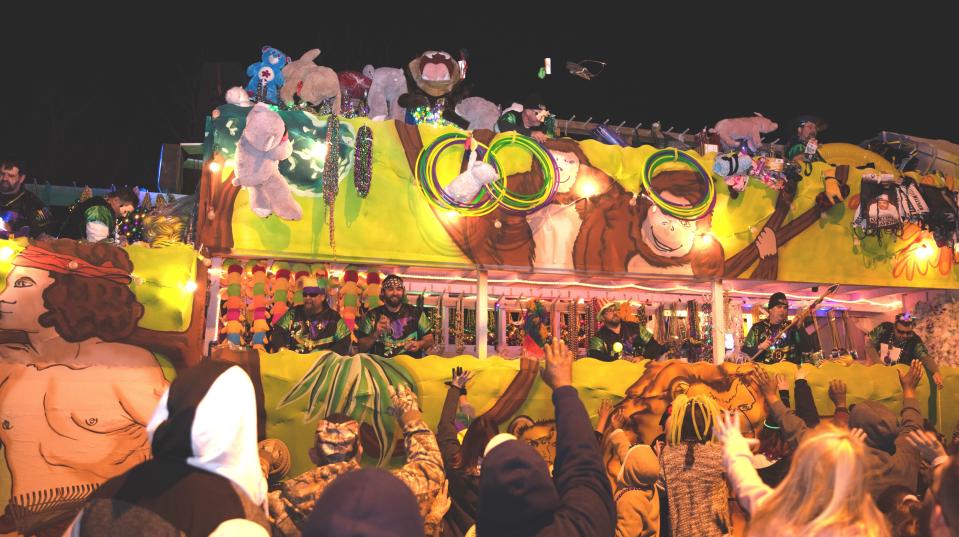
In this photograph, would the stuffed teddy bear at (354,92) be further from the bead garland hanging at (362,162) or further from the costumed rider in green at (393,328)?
the costumed rider in green at (393,328)

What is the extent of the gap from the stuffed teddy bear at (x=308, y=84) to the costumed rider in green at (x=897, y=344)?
6.72 metres

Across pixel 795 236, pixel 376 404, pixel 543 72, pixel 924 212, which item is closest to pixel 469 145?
pixel 543 72

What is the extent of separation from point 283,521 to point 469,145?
513cm

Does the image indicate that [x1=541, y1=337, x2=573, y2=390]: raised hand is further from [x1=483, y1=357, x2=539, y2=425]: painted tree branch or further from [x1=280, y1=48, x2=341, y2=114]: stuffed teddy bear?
[x1=280, y1=48, x2=341, y2=114]: stuffed teddy bear

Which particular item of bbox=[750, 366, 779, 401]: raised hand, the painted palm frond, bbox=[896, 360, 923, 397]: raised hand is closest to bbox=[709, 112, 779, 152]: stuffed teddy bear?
bbox=[896, 360, 923, 397]: raised hand

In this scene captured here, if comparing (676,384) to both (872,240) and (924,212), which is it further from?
(924,212)

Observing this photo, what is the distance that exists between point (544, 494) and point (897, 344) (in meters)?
7.81

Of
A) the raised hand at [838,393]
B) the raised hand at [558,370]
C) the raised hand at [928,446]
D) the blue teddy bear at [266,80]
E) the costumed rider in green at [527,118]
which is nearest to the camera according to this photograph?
the raised hand at [558,370]

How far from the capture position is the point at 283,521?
11.3 feet

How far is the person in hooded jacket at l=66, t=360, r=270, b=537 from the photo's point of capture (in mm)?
2027

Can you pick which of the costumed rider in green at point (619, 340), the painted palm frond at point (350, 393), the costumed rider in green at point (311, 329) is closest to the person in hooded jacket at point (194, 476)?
the painted palm frond at point (350, 393)

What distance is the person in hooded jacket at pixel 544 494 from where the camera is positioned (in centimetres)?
229

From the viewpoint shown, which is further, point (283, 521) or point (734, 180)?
point (734, 180)

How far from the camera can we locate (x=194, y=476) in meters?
2.13
